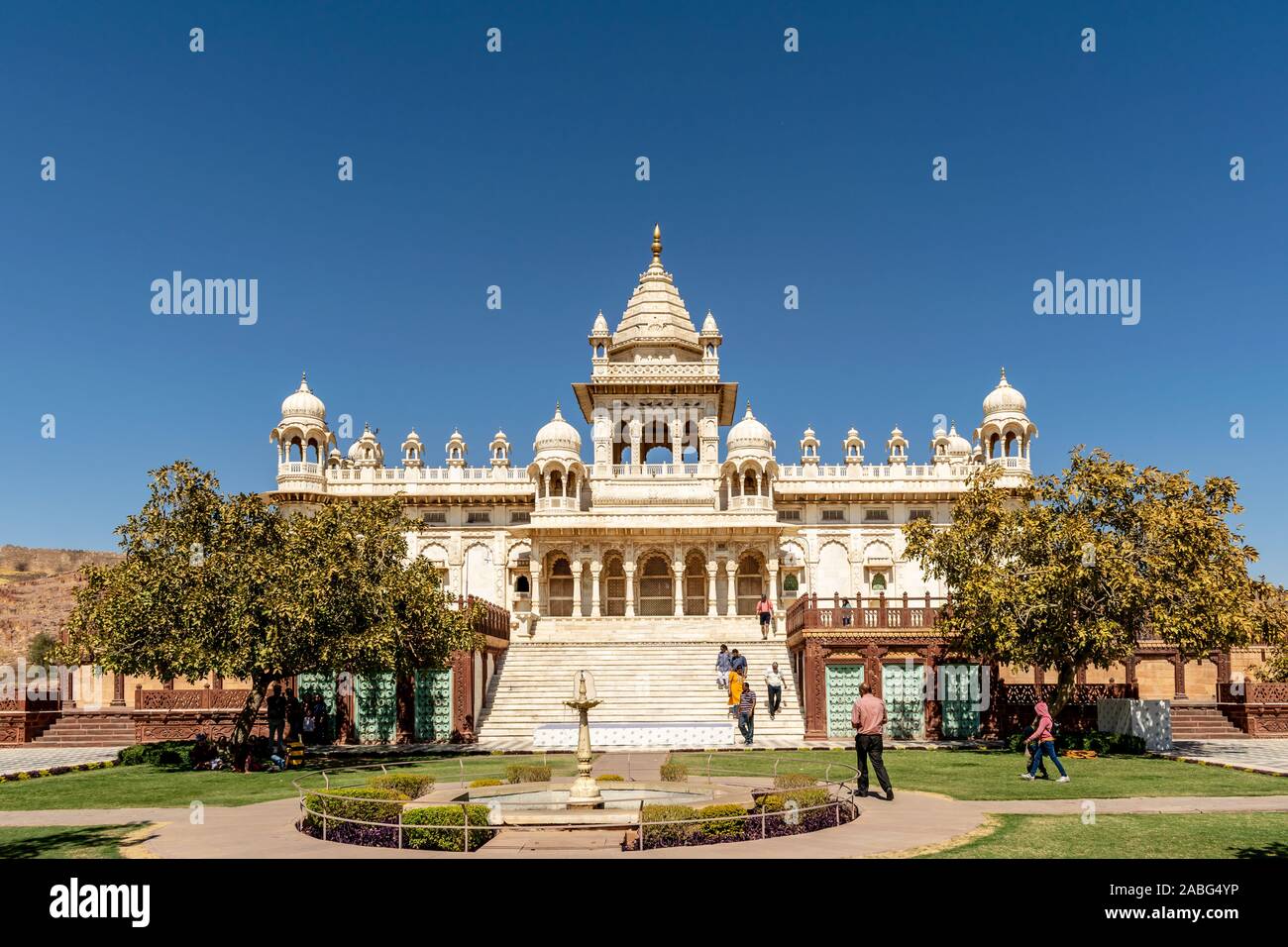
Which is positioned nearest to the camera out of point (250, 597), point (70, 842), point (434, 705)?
point (70, 842)

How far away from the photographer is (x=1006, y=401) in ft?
184

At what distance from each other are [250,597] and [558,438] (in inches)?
1080

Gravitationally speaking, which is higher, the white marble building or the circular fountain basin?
the white marble building

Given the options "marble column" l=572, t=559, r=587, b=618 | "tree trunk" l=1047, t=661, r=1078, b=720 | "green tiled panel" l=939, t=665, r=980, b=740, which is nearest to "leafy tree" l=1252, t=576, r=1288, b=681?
"tree trunk" l=1047, t=661, r=1078, b=720

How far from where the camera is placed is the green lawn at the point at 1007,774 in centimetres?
1908

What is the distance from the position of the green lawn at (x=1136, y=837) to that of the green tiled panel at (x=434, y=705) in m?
20.5

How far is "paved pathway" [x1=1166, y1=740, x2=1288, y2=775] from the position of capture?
24.3 m

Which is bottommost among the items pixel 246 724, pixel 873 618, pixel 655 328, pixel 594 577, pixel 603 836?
pixel 246 724

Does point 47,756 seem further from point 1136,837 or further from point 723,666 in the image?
point 1136,837

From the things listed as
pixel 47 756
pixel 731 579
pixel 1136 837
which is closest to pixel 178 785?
pixel 47 756

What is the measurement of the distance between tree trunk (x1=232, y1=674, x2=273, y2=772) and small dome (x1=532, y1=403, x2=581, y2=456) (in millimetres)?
26322

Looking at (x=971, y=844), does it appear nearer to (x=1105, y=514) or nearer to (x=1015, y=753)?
(x=1015, y=753)

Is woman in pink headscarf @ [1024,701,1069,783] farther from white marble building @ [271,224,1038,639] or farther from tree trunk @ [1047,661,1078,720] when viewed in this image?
white marble building @ [271,224,1038,639]
